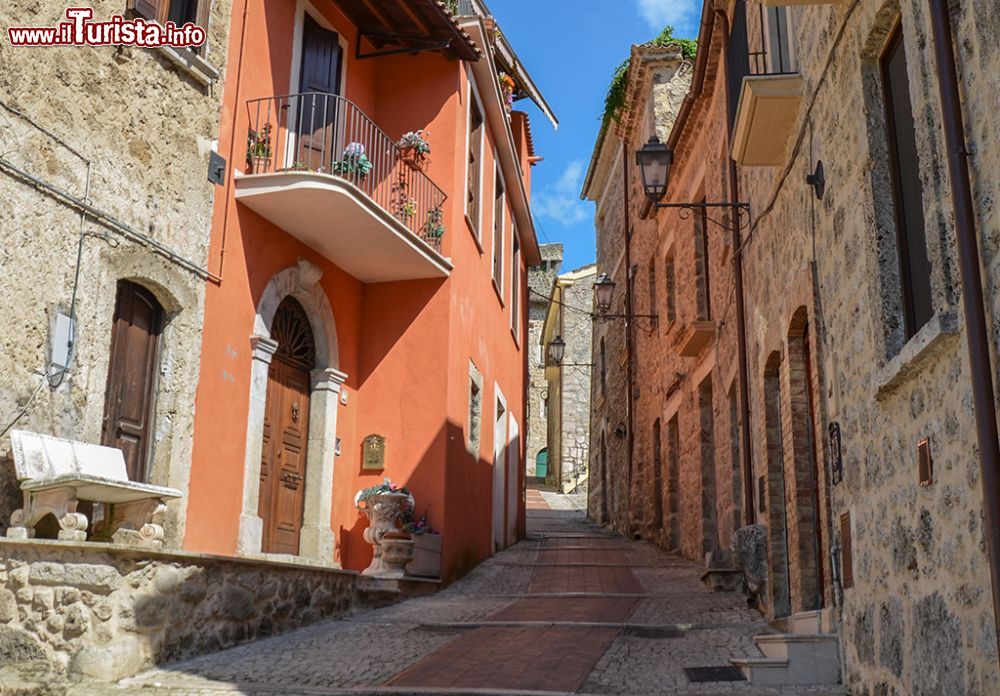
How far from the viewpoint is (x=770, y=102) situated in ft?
23.3

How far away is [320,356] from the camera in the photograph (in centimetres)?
1107

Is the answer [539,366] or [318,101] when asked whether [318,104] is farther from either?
[539,366]

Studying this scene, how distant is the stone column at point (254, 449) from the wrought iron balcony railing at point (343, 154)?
1.71m

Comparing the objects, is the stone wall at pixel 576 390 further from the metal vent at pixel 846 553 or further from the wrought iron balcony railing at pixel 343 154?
the metal vent at pixel 846 553

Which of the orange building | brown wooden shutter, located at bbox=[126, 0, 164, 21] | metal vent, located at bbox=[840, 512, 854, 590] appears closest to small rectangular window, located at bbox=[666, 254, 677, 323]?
the orange building

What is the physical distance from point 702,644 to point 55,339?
522 cm

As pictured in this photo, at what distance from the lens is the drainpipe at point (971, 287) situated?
3613mm

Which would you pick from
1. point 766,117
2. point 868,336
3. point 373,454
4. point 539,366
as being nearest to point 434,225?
point 373,454

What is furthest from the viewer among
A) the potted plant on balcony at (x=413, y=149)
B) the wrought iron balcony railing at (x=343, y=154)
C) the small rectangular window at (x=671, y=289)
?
the small rectangular window at (x=671, y=289)

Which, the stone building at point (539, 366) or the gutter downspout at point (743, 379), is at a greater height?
the stone building at point (539, 366)

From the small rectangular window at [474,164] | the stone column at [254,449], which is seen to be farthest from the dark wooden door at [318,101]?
the small rectangular window at [474,164]

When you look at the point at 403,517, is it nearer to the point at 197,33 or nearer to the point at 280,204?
the point at 280,204

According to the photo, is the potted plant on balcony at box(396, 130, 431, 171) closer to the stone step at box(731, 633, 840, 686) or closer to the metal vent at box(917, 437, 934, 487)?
the stone step at box(731, 633, 840, 686)

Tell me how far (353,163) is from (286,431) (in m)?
2.86
